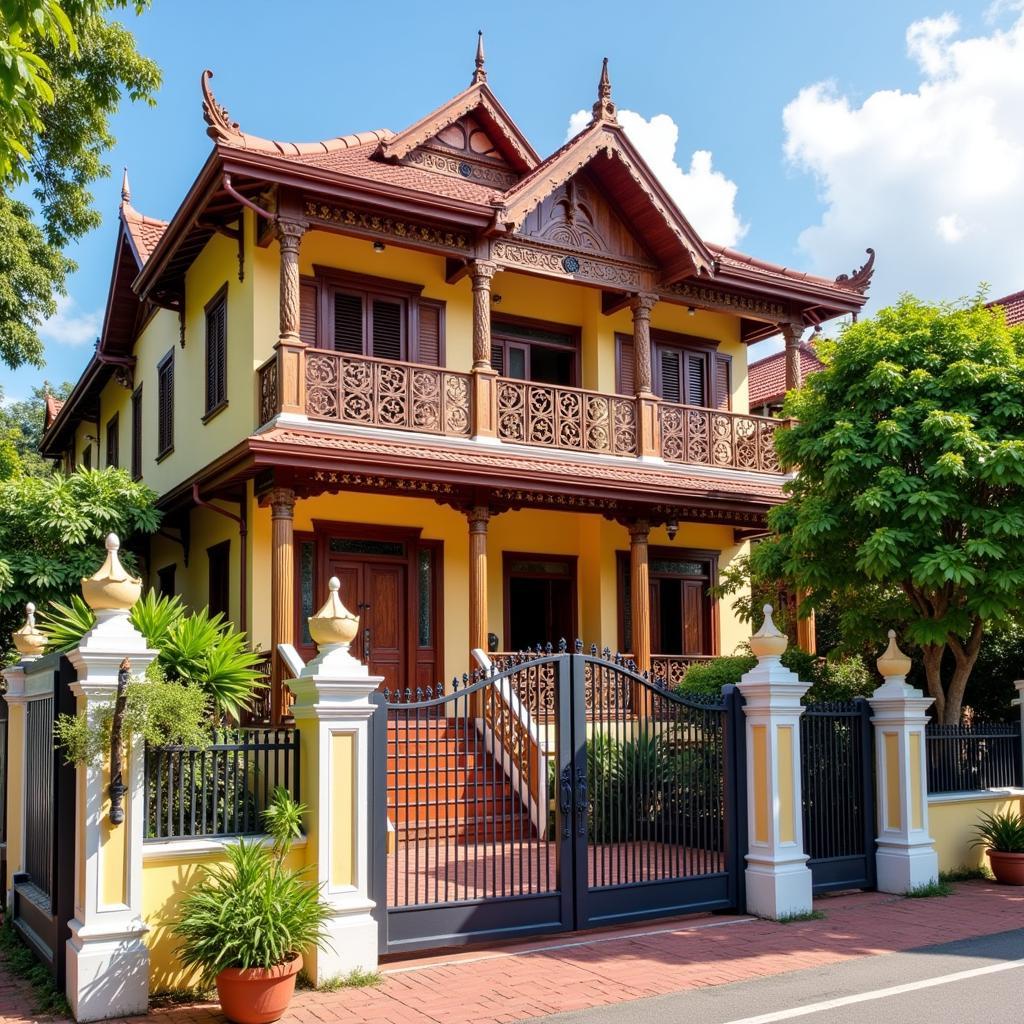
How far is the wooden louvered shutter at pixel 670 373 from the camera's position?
59.3ft

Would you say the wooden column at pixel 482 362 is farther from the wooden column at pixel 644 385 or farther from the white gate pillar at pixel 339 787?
the white gate pillar at pixel 339 787

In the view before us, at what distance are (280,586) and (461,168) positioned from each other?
705cm

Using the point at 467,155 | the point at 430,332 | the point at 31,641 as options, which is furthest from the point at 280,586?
the point at 467,155

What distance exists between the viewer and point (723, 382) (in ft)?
61.3

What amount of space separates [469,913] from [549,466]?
752 centimetres

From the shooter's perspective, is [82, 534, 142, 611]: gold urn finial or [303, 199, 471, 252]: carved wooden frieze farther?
[303, 199, 471, 252]: carved wooden frieze

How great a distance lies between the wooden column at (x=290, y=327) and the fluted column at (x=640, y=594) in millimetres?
5199

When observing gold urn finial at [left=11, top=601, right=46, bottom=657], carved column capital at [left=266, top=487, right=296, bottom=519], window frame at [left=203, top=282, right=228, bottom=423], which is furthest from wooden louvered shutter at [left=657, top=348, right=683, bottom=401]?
gold urn finial at [left=11, top=601, right=46, bottom=657]

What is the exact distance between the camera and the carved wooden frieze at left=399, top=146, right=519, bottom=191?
52.8 feet

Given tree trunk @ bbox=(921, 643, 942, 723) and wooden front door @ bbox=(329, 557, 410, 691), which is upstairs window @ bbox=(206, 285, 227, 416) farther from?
tree trunk @ bbox=(921, 643, 942, 723)

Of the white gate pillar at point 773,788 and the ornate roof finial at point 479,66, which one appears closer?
the white gate pillar at point 773,788

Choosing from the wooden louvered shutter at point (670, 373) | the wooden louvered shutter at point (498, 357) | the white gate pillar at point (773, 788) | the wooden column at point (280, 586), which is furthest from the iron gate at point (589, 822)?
the wooden louvered shutter at point (670, 373)

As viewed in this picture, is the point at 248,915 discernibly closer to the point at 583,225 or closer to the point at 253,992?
the point at 253,992

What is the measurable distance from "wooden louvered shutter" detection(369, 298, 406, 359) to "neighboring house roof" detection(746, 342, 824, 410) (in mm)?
10161
